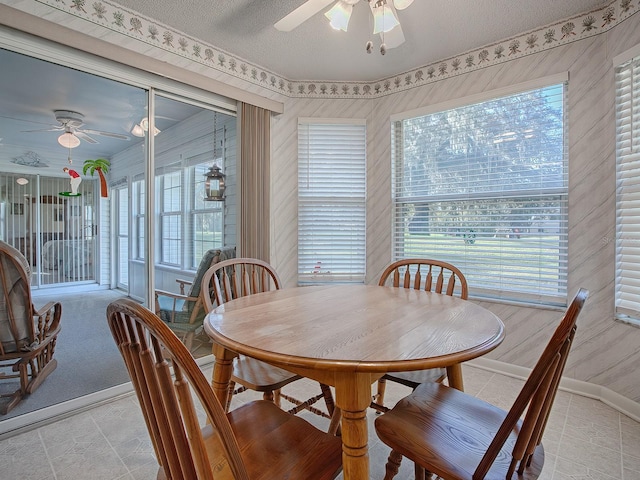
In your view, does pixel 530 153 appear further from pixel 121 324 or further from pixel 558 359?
pixel 121 324

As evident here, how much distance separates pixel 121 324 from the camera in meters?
0.74

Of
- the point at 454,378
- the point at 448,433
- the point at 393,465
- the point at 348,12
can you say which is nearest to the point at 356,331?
the point at 448,433

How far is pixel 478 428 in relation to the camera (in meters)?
1.09

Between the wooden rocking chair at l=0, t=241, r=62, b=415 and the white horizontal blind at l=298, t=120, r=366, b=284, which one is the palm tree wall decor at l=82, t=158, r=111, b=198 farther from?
the white horizontal blind at l=298, t=120, r=366, b=284

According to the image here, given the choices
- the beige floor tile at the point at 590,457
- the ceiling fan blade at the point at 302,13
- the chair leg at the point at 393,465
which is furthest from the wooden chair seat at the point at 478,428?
the ceiling fan blade at the point at 302,13

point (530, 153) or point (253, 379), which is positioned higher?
point (530, 153)

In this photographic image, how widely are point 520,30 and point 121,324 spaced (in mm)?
3190

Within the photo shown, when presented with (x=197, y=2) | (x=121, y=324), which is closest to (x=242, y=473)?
(x=121, y=324)

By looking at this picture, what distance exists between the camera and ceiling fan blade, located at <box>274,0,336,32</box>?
170 centimetres

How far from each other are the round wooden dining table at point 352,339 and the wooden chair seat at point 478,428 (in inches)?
6.6

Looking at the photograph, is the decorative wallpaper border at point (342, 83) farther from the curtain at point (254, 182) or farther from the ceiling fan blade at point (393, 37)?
the ceiling fan blade at point (393, 37)

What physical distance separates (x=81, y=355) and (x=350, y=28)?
118 inches

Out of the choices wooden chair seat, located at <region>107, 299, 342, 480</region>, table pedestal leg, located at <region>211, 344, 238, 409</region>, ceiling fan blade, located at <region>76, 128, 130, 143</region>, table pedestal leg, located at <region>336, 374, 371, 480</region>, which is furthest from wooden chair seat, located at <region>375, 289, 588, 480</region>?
ceiling fan blade, located at <region>76, 128, 130, 143</region>

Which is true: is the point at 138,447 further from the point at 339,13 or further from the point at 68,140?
the point at 339,13
